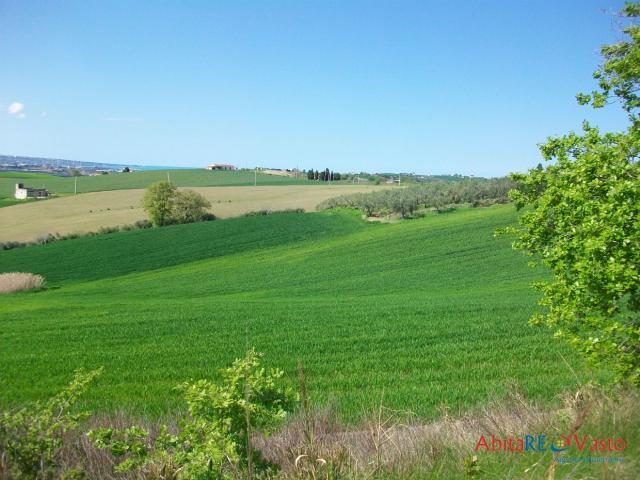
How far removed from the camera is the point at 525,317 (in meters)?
16.0

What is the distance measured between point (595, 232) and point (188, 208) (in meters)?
58.1

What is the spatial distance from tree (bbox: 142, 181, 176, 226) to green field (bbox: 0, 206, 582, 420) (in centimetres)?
1661

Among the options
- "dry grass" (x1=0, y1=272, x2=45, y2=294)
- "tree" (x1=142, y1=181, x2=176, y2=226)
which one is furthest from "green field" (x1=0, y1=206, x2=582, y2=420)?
"tree" (x1=142, y1=181, x2=176, y2=226)

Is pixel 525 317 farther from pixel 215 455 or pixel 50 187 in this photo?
pixel 50 187

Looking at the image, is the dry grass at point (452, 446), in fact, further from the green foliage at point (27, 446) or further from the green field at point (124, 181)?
the green field at point (124, 181)

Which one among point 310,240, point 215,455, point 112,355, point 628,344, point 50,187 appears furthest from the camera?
point 50,187

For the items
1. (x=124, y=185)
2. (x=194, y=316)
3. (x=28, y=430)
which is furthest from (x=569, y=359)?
(x=124, y=185)

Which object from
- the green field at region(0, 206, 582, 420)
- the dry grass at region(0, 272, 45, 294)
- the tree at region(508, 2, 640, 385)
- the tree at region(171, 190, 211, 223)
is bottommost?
the dry grass at region(0, 272, 45, 294)

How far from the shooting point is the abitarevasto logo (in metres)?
3.81

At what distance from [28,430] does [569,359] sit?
32.4 feet

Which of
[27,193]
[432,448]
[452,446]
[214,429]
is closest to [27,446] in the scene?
[214,429]

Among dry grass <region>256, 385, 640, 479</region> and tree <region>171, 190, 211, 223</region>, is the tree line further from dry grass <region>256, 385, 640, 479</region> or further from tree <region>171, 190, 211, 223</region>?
dry grass <region>256, 385, 640, 479</region>

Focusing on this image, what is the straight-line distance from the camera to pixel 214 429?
3600 mm

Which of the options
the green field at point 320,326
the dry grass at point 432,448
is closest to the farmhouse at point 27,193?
the green field at point 320,326
